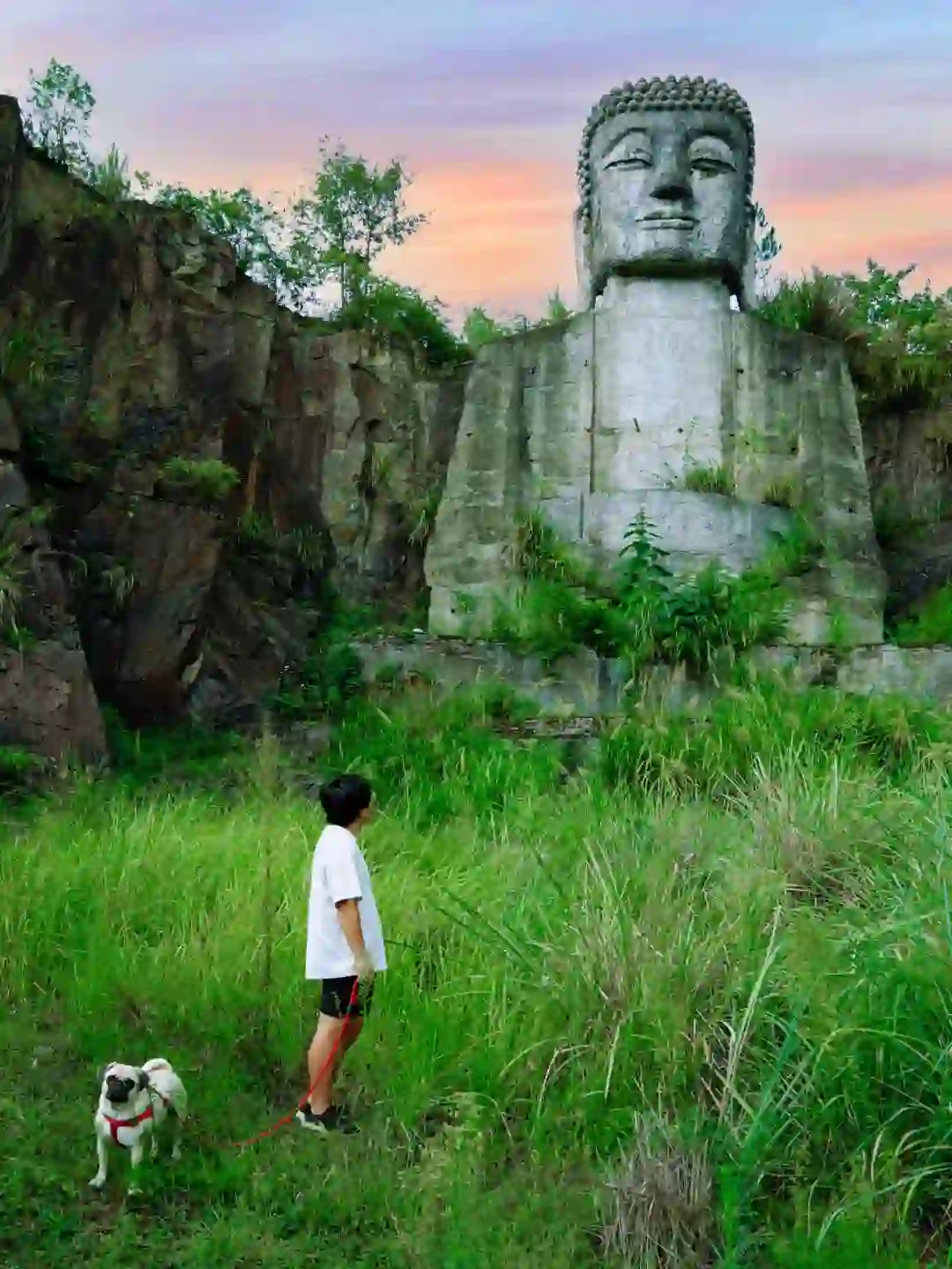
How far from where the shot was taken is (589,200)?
14.0 meters

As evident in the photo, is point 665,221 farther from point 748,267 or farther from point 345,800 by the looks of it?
point 345,800

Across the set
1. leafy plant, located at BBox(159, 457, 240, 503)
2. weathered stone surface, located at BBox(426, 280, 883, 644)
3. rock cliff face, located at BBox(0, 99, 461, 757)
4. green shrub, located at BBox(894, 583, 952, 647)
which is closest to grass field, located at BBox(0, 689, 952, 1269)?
rock cliff face, located at BBox(0, 99, 461, 757)

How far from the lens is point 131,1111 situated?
4434 mm

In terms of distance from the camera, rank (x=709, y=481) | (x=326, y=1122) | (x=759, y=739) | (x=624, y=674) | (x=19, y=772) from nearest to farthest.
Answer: (x=326, y=1122) < (x=19, y=772) < (x=759, y=739) < (x=624, y=674) < (x=709, y=481)

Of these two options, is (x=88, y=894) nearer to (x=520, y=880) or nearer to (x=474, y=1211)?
(x=520, y=880)

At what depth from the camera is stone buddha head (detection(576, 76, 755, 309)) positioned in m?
13.4

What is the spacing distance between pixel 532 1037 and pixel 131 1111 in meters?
1.34

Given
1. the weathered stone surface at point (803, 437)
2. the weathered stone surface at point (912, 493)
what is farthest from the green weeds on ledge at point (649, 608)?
the weathered stone surface at point (912, 493)

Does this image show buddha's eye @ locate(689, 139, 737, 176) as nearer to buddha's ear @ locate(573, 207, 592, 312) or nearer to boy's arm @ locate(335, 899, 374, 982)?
buddha's ear @ locate(573, 207, 592, 312)

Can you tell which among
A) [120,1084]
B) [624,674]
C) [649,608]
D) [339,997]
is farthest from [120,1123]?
[649,608]

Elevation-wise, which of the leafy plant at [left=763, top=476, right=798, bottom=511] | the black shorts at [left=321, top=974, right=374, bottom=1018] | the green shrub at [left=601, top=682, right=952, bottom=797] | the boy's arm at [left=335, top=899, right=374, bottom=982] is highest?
the leafy plant at [left=763, top=476, right=798, bottom=511]

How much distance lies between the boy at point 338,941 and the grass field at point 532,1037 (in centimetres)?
19

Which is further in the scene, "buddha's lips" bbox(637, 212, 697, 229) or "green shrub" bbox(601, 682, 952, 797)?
"buddha's lips" bbox(637, 212, 697, 229)

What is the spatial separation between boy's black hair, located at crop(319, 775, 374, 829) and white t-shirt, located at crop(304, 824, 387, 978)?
0.23ft
